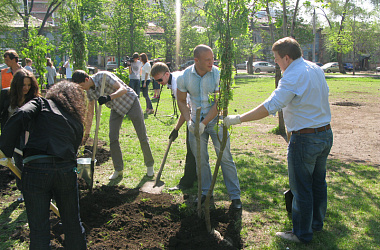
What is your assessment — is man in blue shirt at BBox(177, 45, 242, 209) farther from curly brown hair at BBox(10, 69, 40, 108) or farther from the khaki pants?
curly brown hair at BBox(10, 69, 40, 108)

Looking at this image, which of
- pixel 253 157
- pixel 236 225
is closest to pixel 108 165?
pixel 253 157

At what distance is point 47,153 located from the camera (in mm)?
2670

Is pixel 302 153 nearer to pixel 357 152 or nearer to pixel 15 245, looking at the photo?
pixel 15 245

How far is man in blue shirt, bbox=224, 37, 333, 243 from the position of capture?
3.24 meters

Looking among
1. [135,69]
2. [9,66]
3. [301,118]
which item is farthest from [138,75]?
[301,118]

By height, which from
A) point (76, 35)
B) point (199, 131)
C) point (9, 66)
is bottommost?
point (199, 131)

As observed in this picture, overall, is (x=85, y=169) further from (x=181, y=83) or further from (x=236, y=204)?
(x=236, y=204)

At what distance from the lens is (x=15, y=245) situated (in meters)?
3.61

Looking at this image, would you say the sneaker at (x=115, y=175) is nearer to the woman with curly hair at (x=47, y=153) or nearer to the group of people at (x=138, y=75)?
the woman with curly hair at (x=47, y=153)

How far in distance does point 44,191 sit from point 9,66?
411cm

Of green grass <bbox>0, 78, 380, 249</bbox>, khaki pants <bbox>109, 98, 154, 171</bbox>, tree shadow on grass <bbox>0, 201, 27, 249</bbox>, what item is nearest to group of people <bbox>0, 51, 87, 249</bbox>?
green grass <bbox>0, 78, 380, 249</bbox>

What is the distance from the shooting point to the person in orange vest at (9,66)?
5754 millimetres

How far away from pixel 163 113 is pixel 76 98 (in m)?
9.21

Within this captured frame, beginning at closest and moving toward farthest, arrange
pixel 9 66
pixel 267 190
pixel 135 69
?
1. pixel 267 190
2. pixel 9 66
3. pixel 135 69
